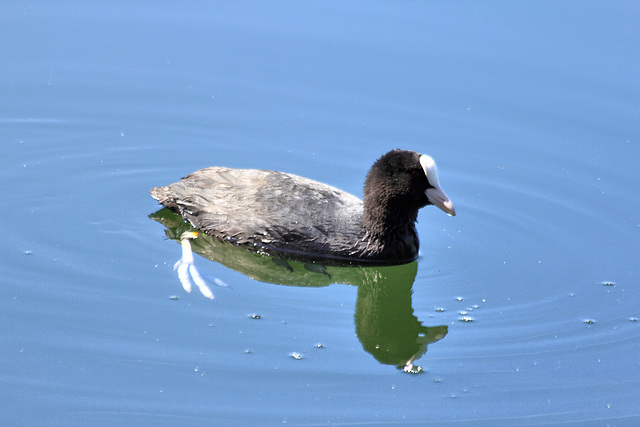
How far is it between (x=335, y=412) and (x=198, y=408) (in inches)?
32.6

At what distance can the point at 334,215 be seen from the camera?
8.08m

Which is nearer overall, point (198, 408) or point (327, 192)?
point (198, 408)

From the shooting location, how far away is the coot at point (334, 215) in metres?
7.96

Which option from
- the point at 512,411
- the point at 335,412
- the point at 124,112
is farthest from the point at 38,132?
the point at 512,411

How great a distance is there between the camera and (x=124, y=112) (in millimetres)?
10109

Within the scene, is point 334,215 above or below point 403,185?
below

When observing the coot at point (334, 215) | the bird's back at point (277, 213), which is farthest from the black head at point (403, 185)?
the bird's back at point (277, 213)

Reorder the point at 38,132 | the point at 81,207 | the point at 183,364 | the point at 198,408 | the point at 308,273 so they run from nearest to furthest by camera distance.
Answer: the point at 198,408, the point at 183,364, the point at 308,273, the point at 81,207, the point at 38,132

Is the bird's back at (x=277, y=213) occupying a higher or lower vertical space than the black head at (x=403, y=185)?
lower

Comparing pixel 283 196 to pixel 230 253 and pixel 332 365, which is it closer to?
pixel 230 253

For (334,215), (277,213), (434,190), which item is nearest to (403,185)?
(434,190)

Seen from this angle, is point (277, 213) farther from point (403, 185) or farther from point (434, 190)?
point (434, 190)

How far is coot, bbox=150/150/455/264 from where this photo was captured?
26.1 feet

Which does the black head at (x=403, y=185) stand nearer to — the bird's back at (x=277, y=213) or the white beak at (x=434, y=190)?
the white beak at (x=434, y=190)
